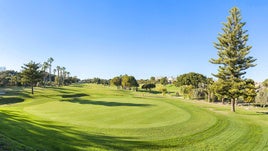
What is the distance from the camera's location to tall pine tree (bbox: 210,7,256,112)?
26781 millimetres

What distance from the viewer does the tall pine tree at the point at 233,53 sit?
26.8 meters

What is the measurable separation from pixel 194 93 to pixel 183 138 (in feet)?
190

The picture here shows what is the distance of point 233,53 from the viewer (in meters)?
27.3

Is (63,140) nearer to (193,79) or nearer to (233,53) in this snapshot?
(233,53)

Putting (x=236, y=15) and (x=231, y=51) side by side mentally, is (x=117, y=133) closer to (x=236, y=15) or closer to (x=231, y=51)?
(x=231, y=51)

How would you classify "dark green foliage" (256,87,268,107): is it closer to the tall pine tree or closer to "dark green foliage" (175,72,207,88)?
the tall pine tree

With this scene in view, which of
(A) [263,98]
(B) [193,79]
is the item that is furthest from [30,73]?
(B) [193,79]

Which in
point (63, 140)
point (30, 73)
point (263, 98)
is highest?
point (30, 73)

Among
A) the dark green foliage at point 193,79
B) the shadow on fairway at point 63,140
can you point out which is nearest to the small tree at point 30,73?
the shadow on fairway at point 63,140

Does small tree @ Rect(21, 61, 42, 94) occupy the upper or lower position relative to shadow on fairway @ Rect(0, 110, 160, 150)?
upper

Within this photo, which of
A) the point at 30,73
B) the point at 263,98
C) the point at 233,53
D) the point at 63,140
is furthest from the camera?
the point at 263,98

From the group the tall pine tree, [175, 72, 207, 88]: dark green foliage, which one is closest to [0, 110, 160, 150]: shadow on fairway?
the tall pine tree

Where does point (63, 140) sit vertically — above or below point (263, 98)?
above

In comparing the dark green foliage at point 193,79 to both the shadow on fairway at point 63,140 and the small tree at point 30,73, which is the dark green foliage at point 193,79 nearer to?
the small tree at point 30,73
